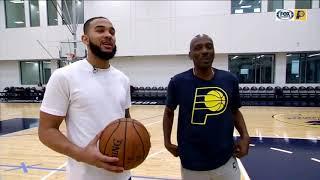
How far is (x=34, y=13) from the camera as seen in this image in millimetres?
14508

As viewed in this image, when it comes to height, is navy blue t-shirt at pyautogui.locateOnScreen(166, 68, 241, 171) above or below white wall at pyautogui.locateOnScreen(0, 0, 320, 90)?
below

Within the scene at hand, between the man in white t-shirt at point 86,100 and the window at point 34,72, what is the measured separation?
14.3 metres

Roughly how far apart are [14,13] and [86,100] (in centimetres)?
1572

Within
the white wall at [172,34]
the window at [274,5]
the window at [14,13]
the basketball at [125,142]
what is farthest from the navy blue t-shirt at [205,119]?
the window at [14,13]

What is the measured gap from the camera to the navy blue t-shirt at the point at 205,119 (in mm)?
1796

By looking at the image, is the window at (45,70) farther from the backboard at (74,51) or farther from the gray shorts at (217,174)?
the gray shorts at (217,174)

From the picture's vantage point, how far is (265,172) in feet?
13.0

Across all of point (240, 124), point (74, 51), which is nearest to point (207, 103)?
point (240, 124)

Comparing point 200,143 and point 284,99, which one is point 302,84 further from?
point 200,143

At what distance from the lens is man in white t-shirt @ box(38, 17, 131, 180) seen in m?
1.37

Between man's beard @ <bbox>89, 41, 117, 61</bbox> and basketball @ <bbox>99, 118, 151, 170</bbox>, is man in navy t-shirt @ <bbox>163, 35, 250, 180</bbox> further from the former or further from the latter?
man's beard @ <bbox>89, 41, 117, 61</bbox>

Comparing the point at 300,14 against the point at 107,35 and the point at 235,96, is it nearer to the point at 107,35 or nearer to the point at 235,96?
the point at 235,96

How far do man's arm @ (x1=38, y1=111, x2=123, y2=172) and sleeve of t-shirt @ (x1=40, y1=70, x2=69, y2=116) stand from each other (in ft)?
0.09

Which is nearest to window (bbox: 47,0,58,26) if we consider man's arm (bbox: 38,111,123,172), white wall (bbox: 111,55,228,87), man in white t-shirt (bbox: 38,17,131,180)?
white wall (bbox: 111,55,228,87)
